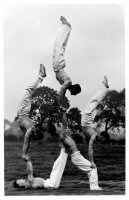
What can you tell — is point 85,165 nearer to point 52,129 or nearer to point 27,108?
point 52,129

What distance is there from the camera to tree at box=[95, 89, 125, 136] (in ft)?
30.9

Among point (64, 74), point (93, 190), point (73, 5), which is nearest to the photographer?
point (93, 190)

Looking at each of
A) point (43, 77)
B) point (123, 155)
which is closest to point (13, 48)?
point (43, 77)

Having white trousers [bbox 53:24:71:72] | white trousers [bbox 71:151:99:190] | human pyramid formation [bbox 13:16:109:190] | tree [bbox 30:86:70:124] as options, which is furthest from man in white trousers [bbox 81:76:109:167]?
white trousers [bbox 53:24:71:72]

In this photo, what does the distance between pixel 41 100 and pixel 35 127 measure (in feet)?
2.21

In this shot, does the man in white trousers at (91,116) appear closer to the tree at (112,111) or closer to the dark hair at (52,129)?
the tree at (112,111)

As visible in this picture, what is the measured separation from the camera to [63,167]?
8438mm

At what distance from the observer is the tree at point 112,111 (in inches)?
371

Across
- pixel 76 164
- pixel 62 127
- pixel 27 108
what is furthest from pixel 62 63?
pixel 76 164

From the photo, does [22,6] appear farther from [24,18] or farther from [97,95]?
[97,95]

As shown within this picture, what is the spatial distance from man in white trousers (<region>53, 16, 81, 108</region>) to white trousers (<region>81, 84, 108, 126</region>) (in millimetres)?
410

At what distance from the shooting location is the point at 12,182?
8.69 metres

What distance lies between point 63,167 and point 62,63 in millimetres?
2305

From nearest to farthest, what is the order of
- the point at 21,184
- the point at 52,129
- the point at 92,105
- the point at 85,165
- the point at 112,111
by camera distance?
the point at 21,184 → the point at 85,165 → the point at 92,105 → the point at 52,129 → the point at 112,111
